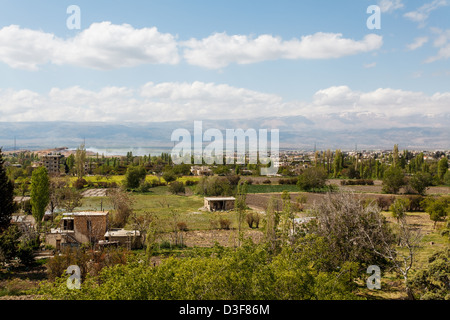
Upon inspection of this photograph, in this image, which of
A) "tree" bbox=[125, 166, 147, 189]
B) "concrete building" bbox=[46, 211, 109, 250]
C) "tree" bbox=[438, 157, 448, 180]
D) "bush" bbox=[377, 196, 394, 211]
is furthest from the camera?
"tree" bbox=[438, 157, 448, 180]

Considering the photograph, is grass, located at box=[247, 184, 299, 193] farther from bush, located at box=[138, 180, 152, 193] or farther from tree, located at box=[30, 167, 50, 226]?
tree, located at box=[30, 167, 50, 226]

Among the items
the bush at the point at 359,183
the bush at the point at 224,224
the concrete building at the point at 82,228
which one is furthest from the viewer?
the bush at the point at 359,183

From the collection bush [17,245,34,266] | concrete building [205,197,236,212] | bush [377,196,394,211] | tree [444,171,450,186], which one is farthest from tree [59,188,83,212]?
tree [444,171,450,186]

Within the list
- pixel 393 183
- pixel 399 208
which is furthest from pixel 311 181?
pixel 399 208

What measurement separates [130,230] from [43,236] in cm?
601

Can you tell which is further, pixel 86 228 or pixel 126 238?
pixel 86 228

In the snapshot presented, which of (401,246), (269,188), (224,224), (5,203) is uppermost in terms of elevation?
(5,203)

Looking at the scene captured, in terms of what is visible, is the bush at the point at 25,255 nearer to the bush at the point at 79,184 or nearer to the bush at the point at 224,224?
the bush at the point at 224,224

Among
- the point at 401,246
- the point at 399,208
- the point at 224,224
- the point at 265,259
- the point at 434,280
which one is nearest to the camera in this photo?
the point at 265,259

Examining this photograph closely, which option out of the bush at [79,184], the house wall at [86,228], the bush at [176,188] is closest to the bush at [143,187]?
the bush at [176,188]

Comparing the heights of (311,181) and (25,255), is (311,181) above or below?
above

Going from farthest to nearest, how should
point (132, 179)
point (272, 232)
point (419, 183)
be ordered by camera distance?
1. point (132, 179)
2. point (419, 183)
3. point (272, 232)

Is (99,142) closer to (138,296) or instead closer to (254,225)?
(254,225)

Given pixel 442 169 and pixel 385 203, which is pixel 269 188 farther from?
pixel 442 169
